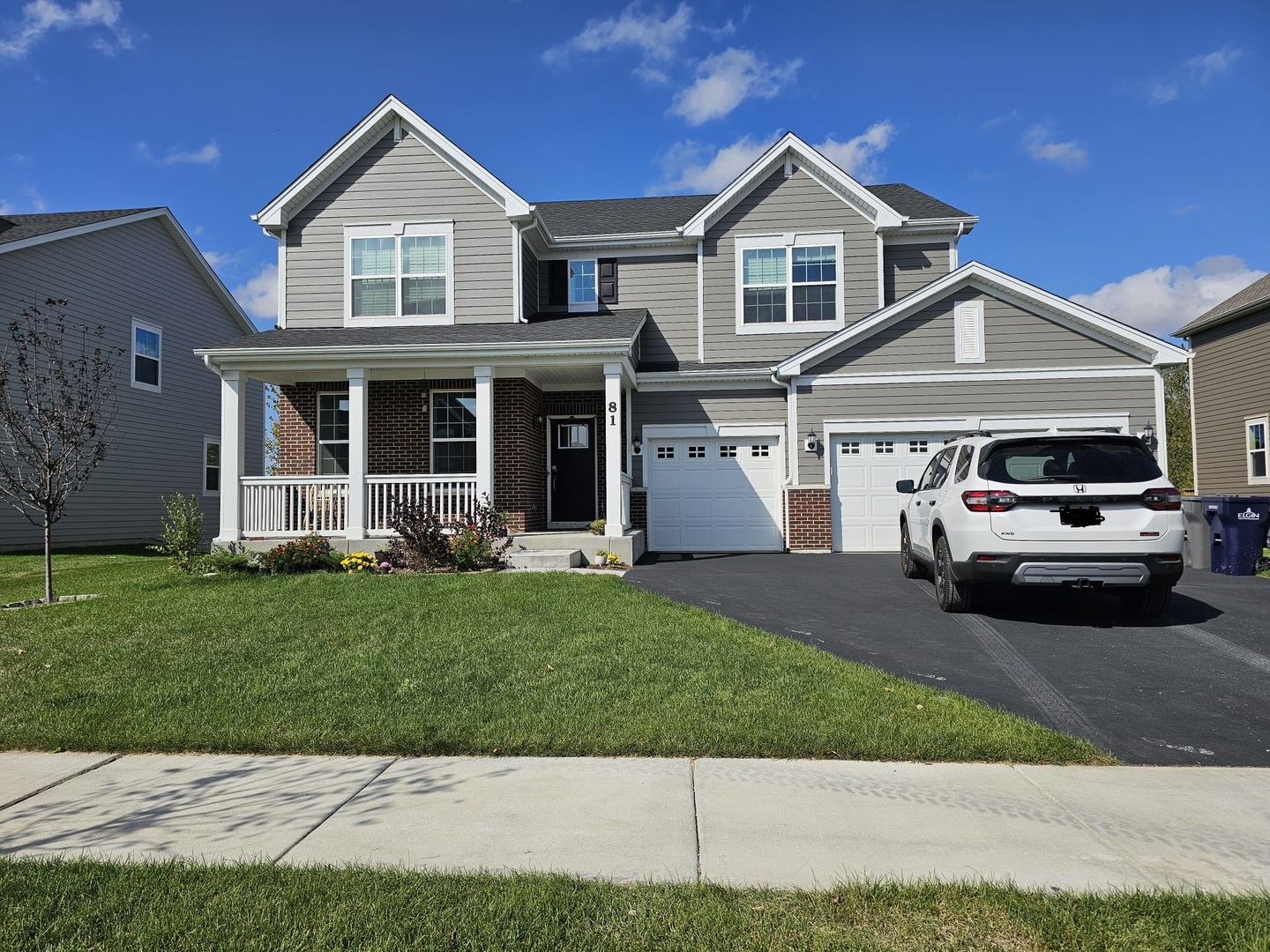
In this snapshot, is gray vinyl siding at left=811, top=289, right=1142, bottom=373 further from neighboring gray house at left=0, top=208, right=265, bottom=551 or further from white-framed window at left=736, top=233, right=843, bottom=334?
neighboring gray house at left=0, top=208, right=265, bottom=551

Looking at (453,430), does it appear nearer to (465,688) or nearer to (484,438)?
(484,438)

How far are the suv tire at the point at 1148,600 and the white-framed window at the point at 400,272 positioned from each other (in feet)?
39.0

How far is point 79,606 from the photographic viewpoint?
9.12 metres

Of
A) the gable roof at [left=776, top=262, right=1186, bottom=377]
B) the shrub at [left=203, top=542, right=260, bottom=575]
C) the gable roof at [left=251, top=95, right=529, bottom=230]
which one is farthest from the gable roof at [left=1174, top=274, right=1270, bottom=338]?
the shrub at [left=203, top=542, right=260, bottom=575]

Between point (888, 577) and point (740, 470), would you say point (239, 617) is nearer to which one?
point (888, 577)

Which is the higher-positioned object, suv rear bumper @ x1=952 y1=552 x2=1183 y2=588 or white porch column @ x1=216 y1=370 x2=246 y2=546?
white porch column @ x1=216 y1=370 x2=246 y2=546

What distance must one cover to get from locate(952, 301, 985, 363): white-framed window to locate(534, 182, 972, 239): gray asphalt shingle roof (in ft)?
8.67

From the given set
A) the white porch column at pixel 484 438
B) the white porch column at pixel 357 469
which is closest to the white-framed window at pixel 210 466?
the white porch column at pixel 357 469

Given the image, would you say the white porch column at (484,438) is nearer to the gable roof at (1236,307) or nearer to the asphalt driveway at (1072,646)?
the asphalt driveway at (1072,646)

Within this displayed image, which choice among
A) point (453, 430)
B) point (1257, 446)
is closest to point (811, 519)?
point (453, 430)

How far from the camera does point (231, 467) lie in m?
13.0

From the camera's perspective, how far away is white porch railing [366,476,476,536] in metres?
13.0

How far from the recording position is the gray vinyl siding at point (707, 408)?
1561 centimetres

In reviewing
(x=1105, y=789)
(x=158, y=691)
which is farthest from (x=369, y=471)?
(x=1105, y=789)
